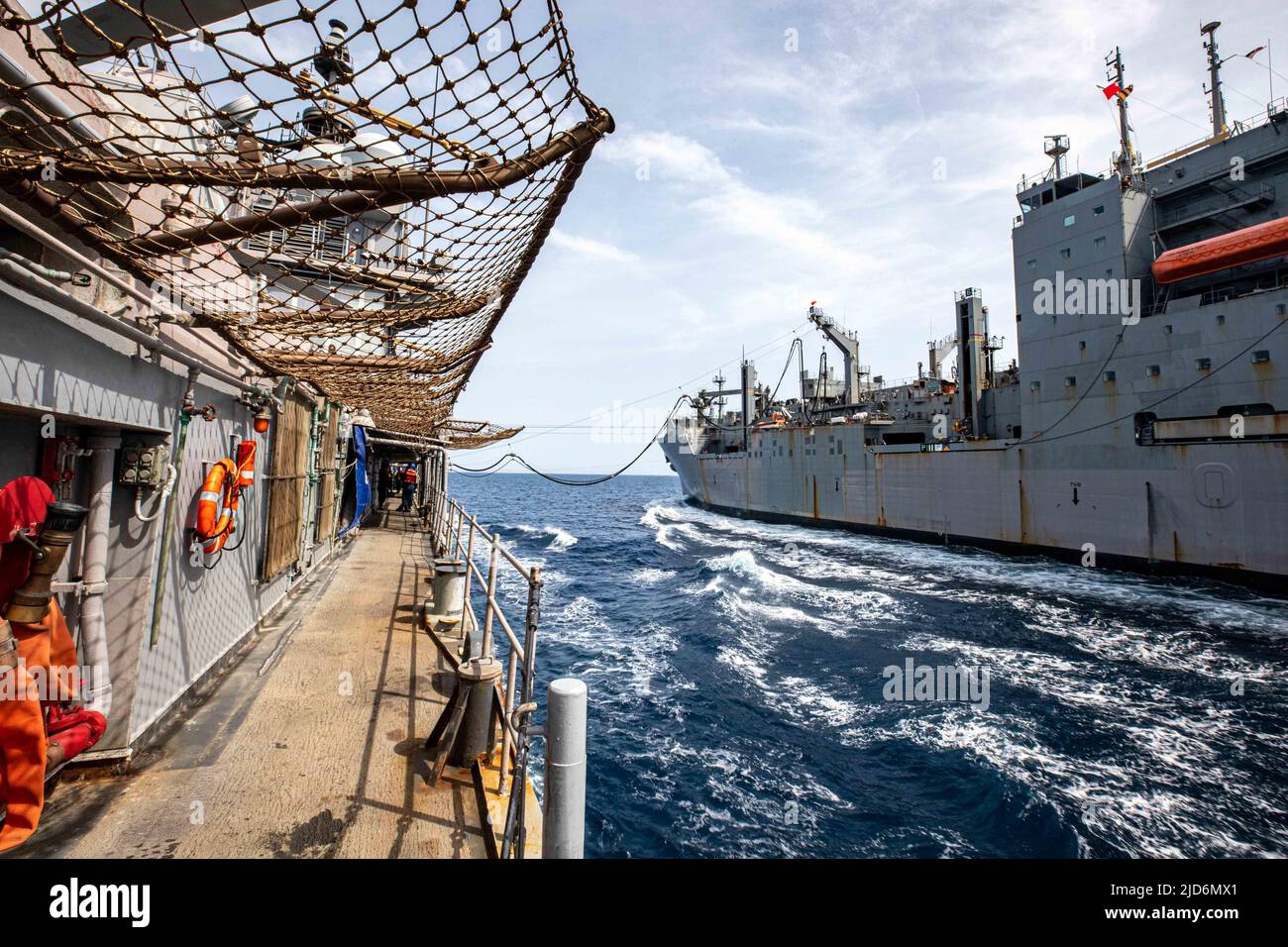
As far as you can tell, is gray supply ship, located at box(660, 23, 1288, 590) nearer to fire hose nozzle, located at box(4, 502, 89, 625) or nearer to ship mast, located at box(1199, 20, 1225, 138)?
ship mast, located at box(1199, 20, 1225, 138)

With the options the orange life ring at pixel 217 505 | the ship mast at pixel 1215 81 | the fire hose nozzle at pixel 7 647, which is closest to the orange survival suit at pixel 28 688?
the fire hose nozzle at pixel 7 647

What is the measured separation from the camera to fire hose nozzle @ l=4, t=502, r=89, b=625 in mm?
2725

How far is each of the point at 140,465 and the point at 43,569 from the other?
1565 mm

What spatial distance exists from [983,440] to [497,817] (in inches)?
1144

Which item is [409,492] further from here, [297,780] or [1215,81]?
[1215,81]

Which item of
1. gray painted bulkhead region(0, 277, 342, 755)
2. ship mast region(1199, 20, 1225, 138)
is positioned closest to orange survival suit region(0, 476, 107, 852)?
gray painted bulkhead region(0, 277, 342, 755)

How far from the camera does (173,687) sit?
15.4 ft

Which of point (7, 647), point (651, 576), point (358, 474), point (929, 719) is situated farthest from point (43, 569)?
point (651, 576)

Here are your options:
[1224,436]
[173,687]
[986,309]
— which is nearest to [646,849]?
[173,687]

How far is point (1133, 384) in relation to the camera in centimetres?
2116

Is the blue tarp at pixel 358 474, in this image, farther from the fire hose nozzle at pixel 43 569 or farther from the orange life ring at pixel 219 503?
the fire hose nozzle at pixel 43 569

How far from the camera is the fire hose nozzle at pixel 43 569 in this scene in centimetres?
272

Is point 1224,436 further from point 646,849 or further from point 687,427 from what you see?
point 687,427
